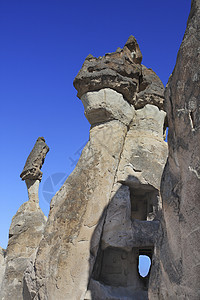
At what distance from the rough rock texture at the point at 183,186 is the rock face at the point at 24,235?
16.6 feet

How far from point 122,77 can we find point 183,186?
3429mm

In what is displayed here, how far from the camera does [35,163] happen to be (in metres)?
9.48

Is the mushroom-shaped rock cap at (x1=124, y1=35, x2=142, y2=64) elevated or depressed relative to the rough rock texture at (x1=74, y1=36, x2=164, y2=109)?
elevated

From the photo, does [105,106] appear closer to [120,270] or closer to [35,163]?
[120,270]

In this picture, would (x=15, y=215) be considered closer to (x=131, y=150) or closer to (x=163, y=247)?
(x=131, y=150)

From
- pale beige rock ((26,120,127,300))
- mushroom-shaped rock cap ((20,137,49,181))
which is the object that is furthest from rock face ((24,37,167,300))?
mushroom-shaped rock cap ((20,137,49,181))

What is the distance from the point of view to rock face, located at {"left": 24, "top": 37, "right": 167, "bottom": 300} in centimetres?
494

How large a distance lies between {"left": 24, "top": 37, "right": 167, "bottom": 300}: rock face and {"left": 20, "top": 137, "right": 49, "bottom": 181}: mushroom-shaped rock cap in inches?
144

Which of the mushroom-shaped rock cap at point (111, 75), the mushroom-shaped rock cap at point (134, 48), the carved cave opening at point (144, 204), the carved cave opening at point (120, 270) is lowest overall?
the carved cave opening at point (120, 270)

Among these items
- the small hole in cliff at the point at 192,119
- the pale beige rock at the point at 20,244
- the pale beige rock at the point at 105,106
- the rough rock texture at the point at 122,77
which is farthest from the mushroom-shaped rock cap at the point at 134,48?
the pale beige rock at the point at 20,244

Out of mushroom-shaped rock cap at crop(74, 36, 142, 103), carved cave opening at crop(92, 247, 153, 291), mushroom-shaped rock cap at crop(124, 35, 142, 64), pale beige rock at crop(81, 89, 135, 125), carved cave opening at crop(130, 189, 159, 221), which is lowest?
carved cave opening at crop(92, 247, 153, 291)

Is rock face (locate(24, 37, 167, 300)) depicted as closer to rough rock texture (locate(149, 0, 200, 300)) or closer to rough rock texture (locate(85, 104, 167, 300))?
rough rock texture (locate(85, 104, 167, 300))

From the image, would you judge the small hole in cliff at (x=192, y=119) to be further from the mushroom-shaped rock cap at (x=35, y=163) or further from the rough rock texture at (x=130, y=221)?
the mushroom-shaped rock cap at (x=35, y=163)

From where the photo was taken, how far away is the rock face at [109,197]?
4.94 metres
